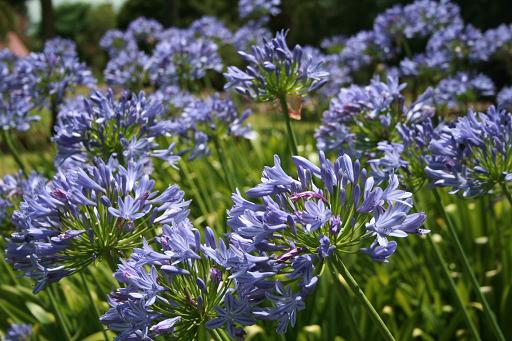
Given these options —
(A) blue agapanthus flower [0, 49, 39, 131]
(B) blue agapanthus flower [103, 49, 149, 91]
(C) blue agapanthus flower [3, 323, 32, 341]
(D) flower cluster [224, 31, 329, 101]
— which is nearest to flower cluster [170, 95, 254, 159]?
(D) flower cluster [224, 31, 329, 101]

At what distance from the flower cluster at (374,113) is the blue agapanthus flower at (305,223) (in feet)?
4.43

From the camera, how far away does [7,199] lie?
3.37 meters

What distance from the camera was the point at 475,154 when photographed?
257 cm

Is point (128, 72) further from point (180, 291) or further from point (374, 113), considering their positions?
point (180, 291)

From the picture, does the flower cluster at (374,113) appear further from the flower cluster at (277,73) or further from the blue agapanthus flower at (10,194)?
the blue agapanthus flower at (10,194)

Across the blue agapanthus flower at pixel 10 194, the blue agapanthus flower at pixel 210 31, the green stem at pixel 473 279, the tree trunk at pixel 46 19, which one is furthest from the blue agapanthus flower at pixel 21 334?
the tree trunk at pixel 46 19

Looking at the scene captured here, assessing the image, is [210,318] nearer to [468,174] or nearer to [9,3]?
[468,174]

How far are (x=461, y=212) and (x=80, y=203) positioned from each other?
3.54 metres

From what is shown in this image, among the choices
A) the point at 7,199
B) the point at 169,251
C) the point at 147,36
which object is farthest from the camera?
the point at 147,36

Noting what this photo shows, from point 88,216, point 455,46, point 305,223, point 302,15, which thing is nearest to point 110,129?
point 88,216

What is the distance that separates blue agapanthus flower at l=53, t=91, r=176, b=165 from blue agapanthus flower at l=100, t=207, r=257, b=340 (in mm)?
1203

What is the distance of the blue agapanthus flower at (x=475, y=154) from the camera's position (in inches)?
97.7

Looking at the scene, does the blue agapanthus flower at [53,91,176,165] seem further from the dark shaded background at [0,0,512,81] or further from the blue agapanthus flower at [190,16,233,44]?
the dark shaded background at [0,0,512,81]

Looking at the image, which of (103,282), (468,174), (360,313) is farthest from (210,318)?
(103,282)
